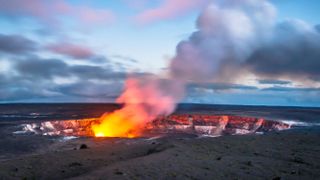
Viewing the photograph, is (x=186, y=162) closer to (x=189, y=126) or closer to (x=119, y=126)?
(x=119, y=126)

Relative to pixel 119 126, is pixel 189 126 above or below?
below

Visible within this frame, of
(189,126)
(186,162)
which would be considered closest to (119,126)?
(189,126)

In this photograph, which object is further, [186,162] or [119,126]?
[119,126]

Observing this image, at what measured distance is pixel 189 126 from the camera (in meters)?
62.3

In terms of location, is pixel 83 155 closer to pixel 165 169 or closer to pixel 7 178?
pixel 7 178

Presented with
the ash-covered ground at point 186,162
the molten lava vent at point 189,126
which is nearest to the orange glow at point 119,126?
the molten lava vent at point 189,126

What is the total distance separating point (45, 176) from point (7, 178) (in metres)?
1.81

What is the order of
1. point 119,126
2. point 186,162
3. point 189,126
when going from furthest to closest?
point 189,126, point 119,126, point 186,162

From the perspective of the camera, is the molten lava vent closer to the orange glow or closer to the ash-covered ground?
the orange glow

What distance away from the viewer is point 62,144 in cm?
3372

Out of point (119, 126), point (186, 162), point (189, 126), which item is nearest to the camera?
point (186, 162)

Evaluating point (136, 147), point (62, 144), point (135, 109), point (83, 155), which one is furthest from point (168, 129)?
point (83, 155)

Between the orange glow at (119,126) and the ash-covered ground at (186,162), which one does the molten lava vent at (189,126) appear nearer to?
the orange glow at (119,126)

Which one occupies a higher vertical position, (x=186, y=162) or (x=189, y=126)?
(x=186, y=162)
